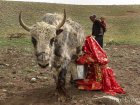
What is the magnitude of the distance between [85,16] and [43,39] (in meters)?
30.2

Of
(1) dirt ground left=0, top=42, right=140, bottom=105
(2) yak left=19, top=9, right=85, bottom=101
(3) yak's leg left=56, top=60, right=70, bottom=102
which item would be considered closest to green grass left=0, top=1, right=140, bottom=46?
(1) dirt ground left=0, top=42, right=140, bottom=105

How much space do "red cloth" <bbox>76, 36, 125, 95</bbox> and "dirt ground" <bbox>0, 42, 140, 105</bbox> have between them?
20 cm

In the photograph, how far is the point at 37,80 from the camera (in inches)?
485

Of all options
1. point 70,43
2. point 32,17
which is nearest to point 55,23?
point 70,43

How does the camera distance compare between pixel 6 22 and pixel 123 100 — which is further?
pixel 6 22

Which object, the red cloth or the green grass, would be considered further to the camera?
the green grass

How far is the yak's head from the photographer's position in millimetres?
8859

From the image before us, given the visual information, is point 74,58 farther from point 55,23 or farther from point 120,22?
point 120,22

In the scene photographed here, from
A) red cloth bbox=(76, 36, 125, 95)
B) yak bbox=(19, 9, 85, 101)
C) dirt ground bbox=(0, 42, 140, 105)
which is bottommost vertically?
dirt ground bbox=(0, 42, 140, 105)

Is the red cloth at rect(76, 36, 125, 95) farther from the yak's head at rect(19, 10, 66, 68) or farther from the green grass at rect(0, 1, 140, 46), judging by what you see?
the green grass at rect(0, 1, 140, 46)

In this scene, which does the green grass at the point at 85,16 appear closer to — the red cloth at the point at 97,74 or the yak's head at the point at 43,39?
the red cloth at the point at 97,74

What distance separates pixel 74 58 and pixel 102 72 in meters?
0.82

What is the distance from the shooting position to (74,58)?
11.3m

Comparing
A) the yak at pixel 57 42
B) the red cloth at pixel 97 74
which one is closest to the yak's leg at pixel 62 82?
the yak at pixel 57 42
